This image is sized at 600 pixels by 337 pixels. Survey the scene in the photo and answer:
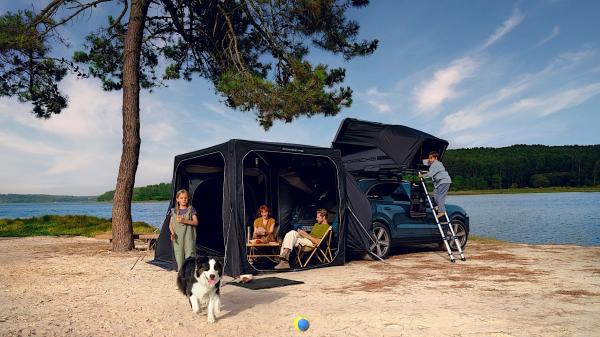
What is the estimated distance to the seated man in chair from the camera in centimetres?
916

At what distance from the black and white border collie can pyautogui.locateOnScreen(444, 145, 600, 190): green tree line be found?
85.6 metres

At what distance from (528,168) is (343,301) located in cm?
9389

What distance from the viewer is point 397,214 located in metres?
10.4

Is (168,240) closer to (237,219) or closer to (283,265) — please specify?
(237,219)

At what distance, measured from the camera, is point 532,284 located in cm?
729

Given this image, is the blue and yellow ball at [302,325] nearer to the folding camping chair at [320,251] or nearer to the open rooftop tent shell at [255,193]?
the open rooftop tent shell at [255,193]

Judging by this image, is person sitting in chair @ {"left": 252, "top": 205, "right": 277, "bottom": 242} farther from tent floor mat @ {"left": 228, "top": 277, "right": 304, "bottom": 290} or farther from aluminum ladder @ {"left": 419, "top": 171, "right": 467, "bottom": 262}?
aluminum ladder @ {"left": 419, "top": 171, "right": 467, "bottom": 262}

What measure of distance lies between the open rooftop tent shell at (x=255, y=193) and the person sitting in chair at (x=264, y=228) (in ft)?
1.07

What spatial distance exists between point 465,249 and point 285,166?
16.3 ft

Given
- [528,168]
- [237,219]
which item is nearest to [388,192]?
[237,219]

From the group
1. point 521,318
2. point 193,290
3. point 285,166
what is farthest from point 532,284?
point 285,166

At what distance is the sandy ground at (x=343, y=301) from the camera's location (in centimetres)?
507

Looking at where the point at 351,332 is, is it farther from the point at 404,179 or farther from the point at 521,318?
the point at 404,179

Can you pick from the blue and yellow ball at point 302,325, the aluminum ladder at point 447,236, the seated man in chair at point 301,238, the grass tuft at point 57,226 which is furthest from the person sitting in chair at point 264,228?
the grass tuft at point 57,226
